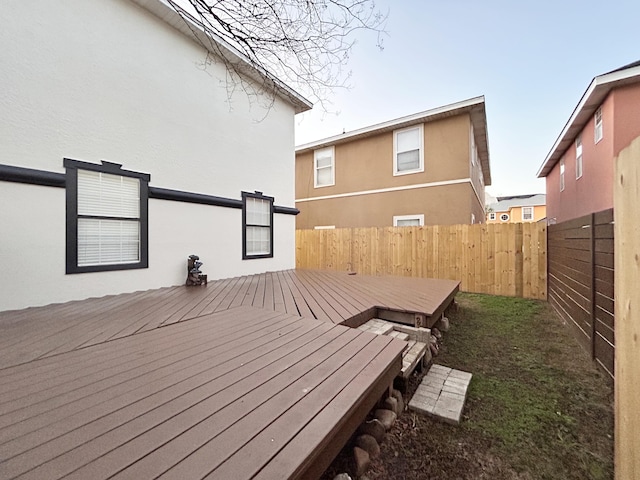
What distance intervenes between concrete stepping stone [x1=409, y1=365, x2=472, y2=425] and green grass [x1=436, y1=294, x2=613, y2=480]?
0.26 ft

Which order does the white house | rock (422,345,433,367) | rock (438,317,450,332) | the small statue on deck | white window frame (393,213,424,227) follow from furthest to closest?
white window frame (393,213,424,227)
the small statue on deck
rock (438,317,450,332)
the white house
rock (422,345,433,367)

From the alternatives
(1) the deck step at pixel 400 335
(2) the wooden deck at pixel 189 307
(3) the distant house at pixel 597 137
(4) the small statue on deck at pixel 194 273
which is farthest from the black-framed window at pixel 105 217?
(3) the distant house at pixel 597 137

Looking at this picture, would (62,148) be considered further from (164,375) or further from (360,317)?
(360,317)

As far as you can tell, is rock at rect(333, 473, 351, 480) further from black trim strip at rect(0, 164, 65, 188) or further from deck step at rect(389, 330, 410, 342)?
black trim strip at rect(0, 164, 65, 188)

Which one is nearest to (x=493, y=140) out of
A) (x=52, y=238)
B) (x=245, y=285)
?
(x=245, y=285)

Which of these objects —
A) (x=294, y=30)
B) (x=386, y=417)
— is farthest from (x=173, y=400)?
(x=294, y=30)

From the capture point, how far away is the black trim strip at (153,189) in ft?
10.9

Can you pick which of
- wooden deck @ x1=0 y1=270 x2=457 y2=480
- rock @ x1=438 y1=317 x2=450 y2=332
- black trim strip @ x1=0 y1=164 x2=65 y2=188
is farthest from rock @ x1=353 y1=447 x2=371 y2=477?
black trim strip @ x1=0 y1=164 x2=65 y2=188

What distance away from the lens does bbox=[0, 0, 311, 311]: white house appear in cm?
344

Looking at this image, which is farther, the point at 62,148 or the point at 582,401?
the point at 62,148

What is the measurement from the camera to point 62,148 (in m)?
3.74

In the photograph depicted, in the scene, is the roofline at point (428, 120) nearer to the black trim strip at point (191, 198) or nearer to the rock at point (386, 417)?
the black trim strip at point (191, 198)

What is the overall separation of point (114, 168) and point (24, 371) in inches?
133

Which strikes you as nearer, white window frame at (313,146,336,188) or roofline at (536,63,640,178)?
roofline at (536,63,640,178)
